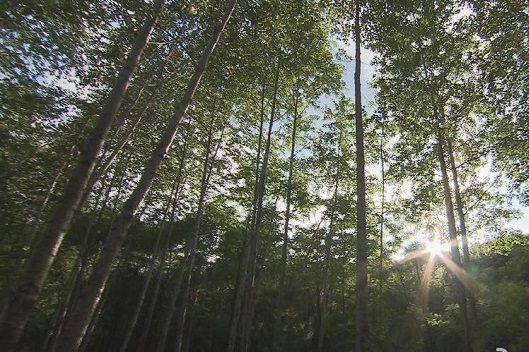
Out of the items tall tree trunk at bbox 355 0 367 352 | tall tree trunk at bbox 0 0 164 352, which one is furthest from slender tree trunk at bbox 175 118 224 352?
tall tree trunk at bbox 0 0 164 352

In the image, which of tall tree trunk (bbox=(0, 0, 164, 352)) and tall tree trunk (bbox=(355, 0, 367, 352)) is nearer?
tall tree trunk (bbox=(0, 0, 164, 352))

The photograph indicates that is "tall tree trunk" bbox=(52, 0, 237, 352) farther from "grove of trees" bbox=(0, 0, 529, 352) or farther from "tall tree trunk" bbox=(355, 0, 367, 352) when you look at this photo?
"tall tree trunk" bbox=(355, 0, 367, 352)

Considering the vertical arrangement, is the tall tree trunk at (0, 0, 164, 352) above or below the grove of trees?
below

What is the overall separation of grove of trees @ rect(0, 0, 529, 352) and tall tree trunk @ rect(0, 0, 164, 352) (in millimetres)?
16

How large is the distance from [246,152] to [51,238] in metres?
11.0

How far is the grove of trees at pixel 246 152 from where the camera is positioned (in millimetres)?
5109

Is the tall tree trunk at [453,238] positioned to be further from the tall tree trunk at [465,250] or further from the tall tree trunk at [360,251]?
the tall tree trunk at [360,251]

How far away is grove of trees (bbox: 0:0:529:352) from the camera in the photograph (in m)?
5.11

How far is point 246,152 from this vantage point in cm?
1429

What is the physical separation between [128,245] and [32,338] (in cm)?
1072

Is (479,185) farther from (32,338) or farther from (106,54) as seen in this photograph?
(32,338)

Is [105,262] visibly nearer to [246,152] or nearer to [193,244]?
[193,244]

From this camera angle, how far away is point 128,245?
70.7ft

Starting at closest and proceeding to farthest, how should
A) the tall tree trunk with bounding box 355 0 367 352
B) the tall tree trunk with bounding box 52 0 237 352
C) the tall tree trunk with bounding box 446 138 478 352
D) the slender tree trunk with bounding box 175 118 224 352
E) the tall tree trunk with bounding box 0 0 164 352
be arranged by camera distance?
the tall tree trunk with bounding box 0 0 164 352
the tall tree trunk with bounding box 52 0 237 352
the tall tree trunk with bounding box 355 0 367 352
the tall tree trunk with bounding box 446 138 478 352
the slender tree trunk with bounding box 175 118 224 352
